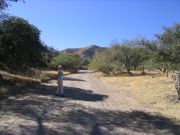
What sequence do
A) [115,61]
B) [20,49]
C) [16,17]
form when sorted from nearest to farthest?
[20,49] < [16,17] < [115,61]

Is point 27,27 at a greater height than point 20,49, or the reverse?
point 27,27

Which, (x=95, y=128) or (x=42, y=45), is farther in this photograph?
(x=42, y=45)

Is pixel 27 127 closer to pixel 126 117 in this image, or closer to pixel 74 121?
pixel 74 121

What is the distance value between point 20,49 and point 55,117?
47.3ft

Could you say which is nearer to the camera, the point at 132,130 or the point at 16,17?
the point at 132,130

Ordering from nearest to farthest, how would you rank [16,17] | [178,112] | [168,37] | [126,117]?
1. [126,117]
2. [178,112]
3. [168,37]
4. [16,17]

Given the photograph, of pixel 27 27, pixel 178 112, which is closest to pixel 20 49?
pixel 27 27

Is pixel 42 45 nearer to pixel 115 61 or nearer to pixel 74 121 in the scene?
pixel 74 121

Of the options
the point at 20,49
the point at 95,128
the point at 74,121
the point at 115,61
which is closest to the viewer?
the point at 95,128

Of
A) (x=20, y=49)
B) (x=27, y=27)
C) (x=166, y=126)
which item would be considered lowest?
(x=166, y=126)

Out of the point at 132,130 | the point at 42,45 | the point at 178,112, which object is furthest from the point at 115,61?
the point at 132,130

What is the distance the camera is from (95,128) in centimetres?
1095

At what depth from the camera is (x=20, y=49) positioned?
26.3 metres

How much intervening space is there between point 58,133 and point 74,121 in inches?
83.2
